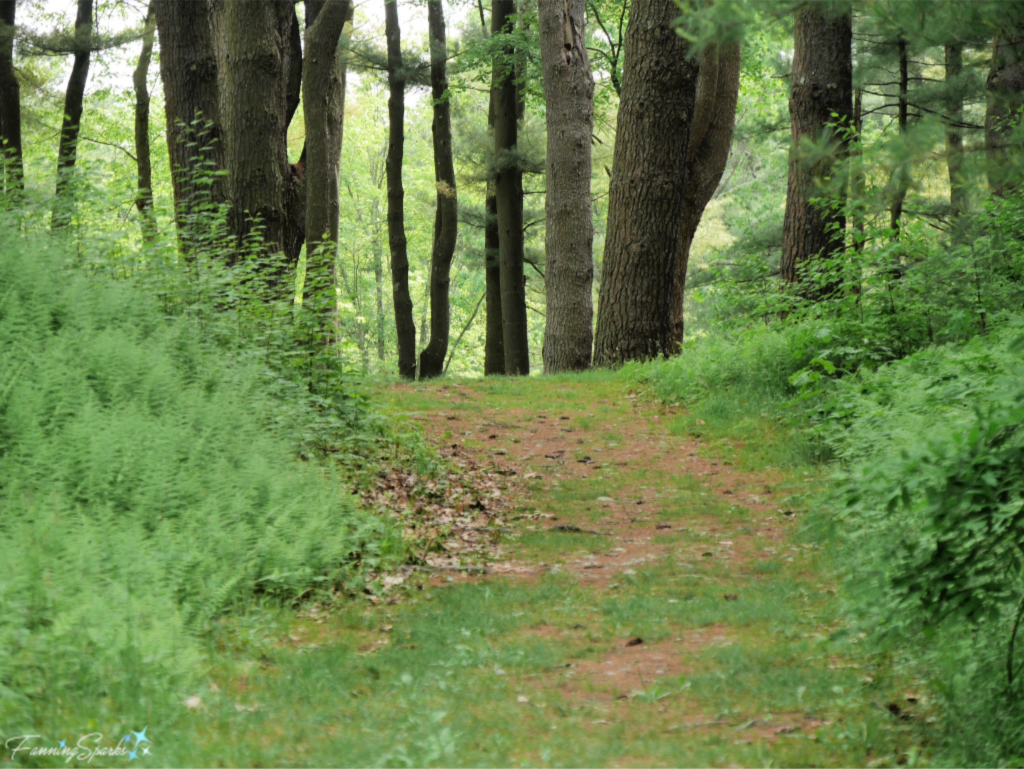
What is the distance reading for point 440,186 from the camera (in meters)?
19.5

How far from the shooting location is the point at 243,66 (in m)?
9.66

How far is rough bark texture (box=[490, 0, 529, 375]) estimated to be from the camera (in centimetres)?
1870

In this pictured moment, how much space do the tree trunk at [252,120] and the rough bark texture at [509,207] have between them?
9.24 meters

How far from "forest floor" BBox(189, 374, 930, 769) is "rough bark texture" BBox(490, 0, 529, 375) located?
11032mm

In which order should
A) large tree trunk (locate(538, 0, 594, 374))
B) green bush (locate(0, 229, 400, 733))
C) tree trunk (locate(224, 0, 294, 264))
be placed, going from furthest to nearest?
large tree trunk (locate(538, 0, 594, 374)), tree trunk (locate(224, 0, 294, 264)), green bush (locate(0, 229, 400, 733))

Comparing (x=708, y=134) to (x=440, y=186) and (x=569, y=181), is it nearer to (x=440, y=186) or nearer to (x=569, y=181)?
(x=569, y=181)

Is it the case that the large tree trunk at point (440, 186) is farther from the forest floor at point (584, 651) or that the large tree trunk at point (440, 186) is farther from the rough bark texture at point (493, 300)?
the forest floor at point (584, 651)

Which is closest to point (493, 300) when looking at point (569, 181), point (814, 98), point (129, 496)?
point (569, 181)

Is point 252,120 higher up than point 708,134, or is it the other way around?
point 708,134

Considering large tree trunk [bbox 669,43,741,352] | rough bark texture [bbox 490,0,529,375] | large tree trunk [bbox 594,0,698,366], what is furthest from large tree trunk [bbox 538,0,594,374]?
rough bark texture [bbox 490,0,529,375]

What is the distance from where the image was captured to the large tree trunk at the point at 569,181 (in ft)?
48.1

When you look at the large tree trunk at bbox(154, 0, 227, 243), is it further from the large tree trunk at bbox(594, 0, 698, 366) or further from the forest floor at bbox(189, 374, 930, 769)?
the large tree trunk at bbox(594, 0, 698, 366)

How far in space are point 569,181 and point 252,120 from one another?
627 centimetres

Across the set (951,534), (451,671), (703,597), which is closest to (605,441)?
(703,597)
